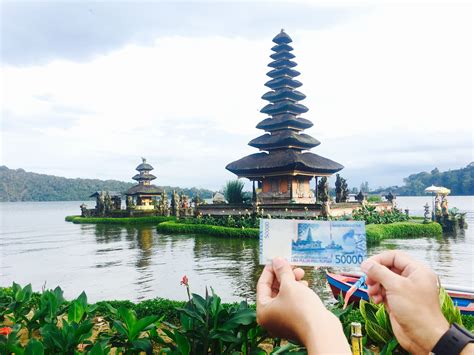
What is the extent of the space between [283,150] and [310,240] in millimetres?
25519

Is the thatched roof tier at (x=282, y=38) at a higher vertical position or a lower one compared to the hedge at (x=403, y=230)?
higher

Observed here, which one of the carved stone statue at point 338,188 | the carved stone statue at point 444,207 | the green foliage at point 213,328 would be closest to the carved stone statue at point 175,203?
the carved stone statue at point 338,188

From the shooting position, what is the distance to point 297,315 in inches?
44.8

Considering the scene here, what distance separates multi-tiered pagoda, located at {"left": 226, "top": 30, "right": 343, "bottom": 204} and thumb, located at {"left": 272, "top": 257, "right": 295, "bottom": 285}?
22926 mm

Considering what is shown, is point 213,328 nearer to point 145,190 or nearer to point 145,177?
point 145,190

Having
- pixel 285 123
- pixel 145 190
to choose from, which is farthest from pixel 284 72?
pixel 145 190

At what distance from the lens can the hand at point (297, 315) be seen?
1.05 metres

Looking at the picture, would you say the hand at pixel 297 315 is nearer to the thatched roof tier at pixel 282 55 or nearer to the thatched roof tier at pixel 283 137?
the thatched roof tier at pixel 283 137

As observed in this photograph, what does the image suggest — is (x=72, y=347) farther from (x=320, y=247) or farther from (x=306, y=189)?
(x=306, y=189)

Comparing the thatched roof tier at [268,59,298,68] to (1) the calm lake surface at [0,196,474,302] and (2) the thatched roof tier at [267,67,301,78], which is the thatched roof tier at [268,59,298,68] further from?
(1) the calm lake surface at [0,196,474,302]

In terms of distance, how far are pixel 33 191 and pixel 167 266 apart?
5921 inches

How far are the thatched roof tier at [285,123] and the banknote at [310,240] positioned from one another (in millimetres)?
26266

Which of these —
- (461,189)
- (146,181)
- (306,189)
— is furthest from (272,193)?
(461,189)

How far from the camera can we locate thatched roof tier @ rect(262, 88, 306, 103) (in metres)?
29.0
